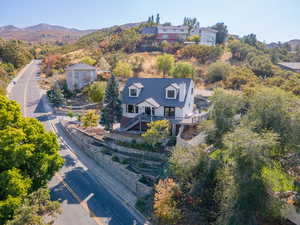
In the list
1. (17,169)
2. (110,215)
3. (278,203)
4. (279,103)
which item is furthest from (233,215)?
(17,169)

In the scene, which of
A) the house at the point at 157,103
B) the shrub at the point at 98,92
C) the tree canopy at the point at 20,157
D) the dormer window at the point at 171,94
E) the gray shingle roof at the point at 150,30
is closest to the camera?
the tree canopy at the point at 20,157

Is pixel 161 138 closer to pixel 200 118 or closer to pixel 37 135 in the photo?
pixel 200 118

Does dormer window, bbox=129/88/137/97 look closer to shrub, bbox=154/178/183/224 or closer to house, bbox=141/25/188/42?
shrub, bbox=154/178/183/224

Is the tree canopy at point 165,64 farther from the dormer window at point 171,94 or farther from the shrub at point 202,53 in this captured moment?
the dormer window at point 171,94

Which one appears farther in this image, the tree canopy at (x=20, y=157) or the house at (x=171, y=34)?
the house at (x=171, y=34)

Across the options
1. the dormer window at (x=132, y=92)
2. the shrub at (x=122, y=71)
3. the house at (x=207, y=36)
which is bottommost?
the dormer window at (x=132, y=92)

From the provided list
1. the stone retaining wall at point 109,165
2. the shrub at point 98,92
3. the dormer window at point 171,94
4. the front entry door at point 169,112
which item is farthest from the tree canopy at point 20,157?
the shrub at point 98,92

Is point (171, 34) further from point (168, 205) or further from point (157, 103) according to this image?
point (168, 205)
